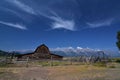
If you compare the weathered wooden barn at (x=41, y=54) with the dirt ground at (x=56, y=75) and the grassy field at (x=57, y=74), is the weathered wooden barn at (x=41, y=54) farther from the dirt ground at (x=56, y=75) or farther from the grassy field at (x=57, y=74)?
the dirt ground at (x=56, y=75)

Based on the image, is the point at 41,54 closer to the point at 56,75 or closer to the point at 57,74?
the point at 57,74

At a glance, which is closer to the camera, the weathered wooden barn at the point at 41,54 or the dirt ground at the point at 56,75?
the dirt ground at the point at 56,75

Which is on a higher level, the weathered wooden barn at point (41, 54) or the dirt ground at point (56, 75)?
the weathered wooden barn at point (41, 54)

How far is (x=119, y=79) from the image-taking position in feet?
60.0

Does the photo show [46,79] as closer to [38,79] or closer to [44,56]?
[38,79]

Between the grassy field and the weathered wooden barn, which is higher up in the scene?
the weathered wooden barn

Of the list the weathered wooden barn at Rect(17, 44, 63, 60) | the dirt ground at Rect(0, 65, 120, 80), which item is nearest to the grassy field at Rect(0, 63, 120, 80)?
the dirt ground at Rect(0, 65, 120, 80)

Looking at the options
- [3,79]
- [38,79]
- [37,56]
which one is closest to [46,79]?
[38,79]

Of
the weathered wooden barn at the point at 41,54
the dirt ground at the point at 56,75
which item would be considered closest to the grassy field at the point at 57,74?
the dirt ground at the point at 56,75

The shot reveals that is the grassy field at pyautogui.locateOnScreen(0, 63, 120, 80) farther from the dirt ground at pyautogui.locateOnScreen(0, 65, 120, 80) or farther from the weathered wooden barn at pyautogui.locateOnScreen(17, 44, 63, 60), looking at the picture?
the weathered wooden barn at pyautogui.locateOnScreen(17, 44, 63, 60)

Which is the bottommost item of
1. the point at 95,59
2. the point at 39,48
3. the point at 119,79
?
the point at 119,79

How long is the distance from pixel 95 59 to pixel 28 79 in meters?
37.8

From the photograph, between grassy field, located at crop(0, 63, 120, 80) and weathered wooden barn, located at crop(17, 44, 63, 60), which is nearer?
grassy field, located at crop(0, 63, 120, 80)

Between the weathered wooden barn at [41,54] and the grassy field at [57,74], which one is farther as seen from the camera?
the weathered wooden barn at [41,54]
